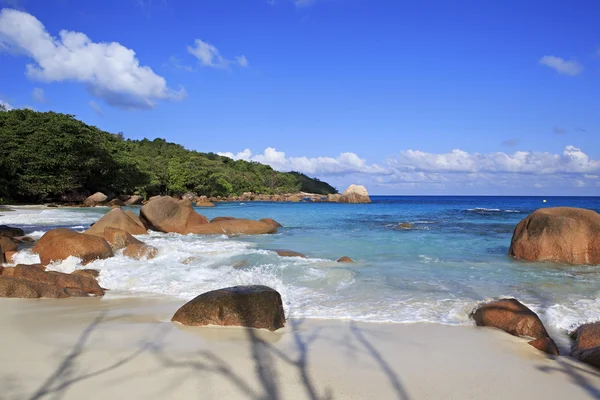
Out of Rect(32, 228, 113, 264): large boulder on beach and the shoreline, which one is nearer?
the shoreline

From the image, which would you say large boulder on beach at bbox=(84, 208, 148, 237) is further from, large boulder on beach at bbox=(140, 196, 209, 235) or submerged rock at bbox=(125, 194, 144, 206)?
submerged rock at bbox=(125, 194, 144, 206)

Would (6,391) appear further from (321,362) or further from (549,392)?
(549,392)

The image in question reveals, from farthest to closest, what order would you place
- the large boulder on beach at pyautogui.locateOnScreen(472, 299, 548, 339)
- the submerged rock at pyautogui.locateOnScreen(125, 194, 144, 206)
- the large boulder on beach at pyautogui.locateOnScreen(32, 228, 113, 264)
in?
the submerged rock at pyautogui.locateOnScreen(125, 194, 144, 206) < the large boulder on beach at pyautogui.locateOnScreen(32, 228, 113, 264) < the large boulder on beach at pyautogui.locateOnScreen(472, 299, 548, 339)

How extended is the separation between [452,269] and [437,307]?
3.78 metres

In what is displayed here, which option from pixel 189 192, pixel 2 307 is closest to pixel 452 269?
pixel 2 307

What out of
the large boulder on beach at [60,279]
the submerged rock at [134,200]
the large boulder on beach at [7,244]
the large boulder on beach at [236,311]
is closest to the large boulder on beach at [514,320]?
the large boulder on beach at [236,311]

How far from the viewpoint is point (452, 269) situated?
10133mm

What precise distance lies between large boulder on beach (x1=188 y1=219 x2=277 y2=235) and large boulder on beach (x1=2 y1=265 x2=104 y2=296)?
1018 centimetres

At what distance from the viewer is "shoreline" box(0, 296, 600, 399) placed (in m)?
3.53

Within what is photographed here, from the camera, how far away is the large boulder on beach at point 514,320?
4988mm

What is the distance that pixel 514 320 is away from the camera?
211 inches

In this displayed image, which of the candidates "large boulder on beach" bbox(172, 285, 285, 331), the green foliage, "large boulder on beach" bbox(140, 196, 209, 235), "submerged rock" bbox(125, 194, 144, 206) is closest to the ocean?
"large boulder on beach" bbox(172, 285, 285, 331)

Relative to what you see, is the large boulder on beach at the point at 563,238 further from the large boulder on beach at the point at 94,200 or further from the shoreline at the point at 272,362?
the large boulder on beach at the point at 94,200

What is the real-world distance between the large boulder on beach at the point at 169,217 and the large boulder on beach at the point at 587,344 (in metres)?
14.8
